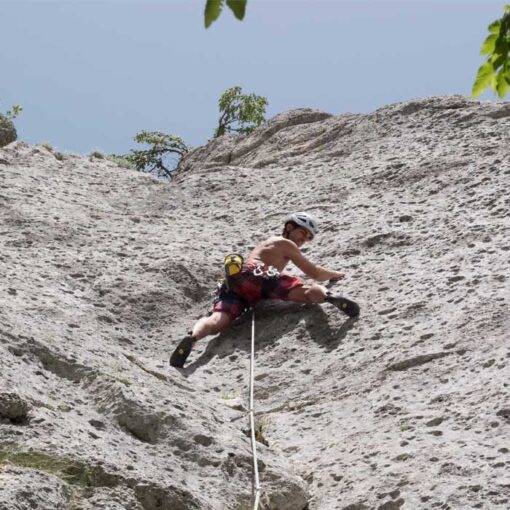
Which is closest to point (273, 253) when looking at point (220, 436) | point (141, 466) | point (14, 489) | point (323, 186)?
point (323, 186)

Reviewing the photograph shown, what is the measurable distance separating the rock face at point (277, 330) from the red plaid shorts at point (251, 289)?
0.13 meters

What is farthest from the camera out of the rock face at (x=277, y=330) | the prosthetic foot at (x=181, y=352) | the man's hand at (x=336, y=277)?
the man's hand at (x=336, y=277)

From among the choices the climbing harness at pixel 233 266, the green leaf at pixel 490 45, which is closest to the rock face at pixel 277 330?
the climbing harness at pixel 233 266

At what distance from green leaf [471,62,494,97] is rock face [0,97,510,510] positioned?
2.30 m

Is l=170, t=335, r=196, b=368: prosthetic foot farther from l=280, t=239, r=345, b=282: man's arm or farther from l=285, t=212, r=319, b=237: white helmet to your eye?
l=285, t=212, r=319, b=237: white helmet

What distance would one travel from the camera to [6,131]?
54.4ft

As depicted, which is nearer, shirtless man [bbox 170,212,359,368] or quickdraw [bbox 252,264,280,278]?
shirtless man [bbox 170,212,359,368]

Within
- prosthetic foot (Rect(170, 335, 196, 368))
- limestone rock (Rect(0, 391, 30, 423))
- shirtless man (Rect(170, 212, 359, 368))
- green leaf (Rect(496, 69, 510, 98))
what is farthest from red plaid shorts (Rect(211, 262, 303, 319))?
green leaf (Rect(496, 69, 510, 98))

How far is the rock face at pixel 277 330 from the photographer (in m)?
4.25

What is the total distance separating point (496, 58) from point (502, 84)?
10 centimetres

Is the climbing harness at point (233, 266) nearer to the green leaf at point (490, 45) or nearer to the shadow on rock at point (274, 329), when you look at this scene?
the shadow on rock at point (274, 329)

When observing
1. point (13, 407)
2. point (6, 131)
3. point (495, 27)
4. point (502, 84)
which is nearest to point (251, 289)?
point (13, 407)

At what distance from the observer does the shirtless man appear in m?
6.89

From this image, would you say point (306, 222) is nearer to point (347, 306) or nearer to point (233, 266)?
point (233, 266)
